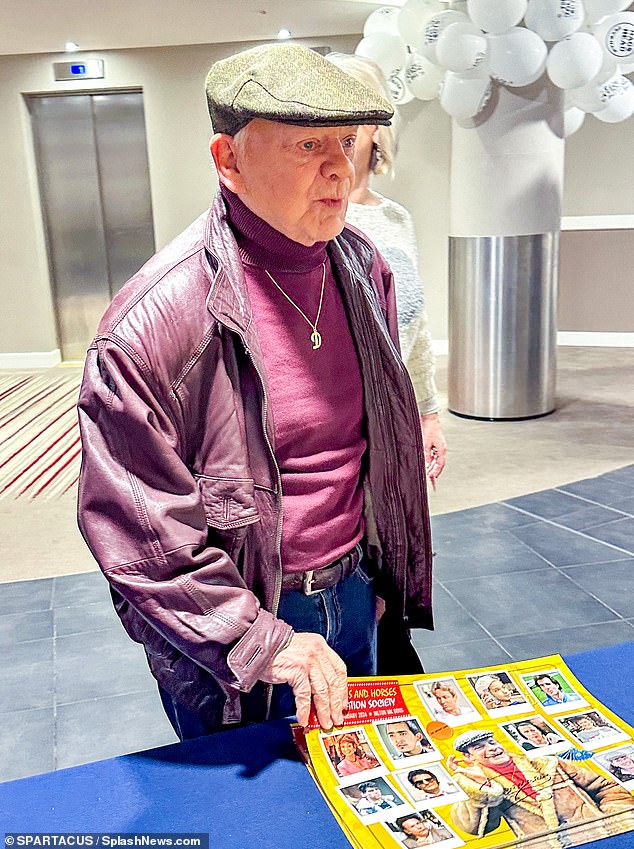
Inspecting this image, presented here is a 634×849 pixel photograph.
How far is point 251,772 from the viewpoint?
1105 mm

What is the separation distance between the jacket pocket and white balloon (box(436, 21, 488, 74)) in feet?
13.4

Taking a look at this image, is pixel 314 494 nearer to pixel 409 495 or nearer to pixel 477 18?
pixel 409 495

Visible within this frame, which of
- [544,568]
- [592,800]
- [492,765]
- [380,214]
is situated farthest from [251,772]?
[544,568]

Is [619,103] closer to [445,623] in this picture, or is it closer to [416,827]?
[445,623]

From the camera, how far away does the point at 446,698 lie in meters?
1.20

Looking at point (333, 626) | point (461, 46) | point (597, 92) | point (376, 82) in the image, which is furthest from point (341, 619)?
point (597, 92)

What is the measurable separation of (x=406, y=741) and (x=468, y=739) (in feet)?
0.27

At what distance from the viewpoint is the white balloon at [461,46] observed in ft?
15.0

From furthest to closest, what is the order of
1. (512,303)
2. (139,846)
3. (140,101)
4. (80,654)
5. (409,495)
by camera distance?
1. (140,101)
2. (512,303)
3. (80,654)
4. (409,495)
5. (139,846)

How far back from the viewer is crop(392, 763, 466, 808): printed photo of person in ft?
3.37

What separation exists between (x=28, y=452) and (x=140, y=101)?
3.69m

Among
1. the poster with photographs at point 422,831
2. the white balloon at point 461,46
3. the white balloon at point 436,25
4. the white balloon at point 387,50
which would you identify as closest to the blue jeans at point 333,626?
the poster with photographs at point 422,831

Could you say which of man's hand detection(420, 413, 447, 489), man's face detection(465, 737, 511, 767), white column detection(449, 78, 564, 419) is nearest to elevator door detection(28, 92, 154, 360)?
white column detection(449, 78, 564, 419)

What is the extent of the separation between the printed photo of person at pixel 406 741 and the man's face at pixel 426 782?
0.03 meters
